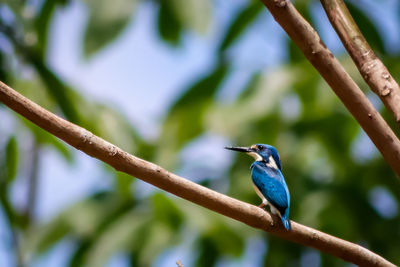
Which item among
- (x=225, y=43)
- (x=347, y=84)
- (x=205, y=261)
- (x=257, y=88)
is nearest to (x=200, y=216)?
(x=205, y=261)

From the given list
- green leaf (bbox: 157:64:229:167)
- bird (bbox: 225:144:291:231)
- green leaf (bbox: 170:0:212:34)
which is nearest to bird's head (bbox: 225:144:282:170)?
bird (bbox: 225:144:291:231)

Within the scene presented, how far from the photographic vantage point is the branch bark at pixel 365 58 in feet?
7.52

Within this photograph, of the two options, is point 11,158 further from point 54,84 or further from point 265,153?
point 265,153

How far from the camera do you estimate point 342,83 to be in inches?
87.8

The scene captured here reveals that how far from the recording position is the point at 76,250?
476cm

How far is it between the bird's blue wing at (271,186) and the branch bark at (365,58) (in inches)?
38.7

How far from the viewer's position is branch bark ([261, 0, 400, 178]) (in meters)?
2.21

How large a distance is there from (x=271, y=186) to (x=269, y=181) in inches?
1.9

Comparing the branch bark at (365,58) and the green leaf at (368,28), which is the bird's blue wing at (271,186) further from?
the green leaf at (368,28)

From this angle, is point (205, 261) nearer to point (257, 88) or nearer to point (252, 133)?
point (252, 133)

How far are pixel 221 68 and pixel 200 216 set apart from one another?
104 centimetres

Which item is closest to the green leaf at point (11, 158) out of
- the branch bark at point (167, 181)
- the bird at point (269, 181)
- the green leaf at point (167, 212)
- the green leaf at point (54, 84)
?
the green leaf at point (54, 84)

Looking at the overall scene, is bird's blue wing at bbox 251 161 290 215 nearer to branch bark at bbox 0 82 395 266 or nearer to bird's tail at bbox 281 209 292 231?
bird's tail at bbox 281 209 292 231

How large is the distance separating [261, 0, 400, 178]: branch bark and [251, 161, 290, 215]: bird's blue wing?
97 centimetres
